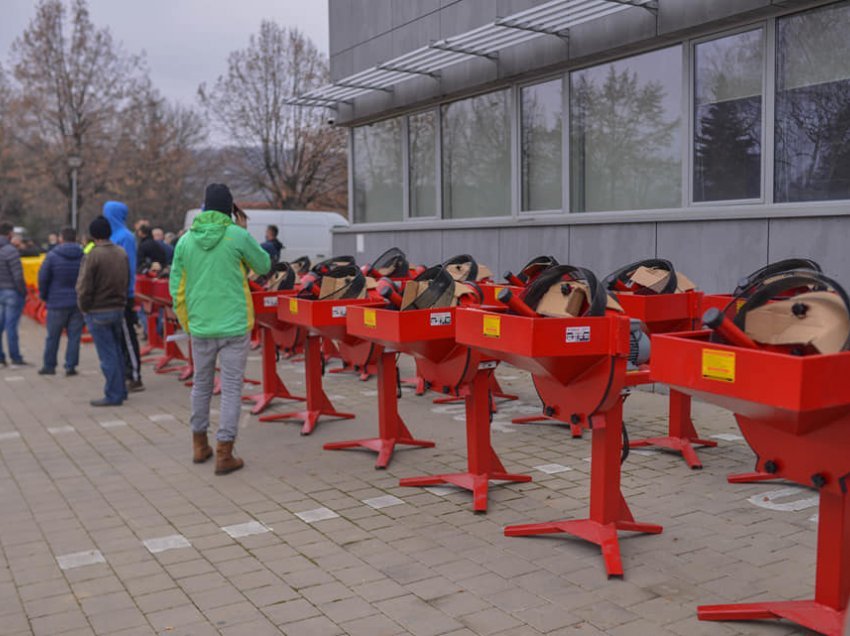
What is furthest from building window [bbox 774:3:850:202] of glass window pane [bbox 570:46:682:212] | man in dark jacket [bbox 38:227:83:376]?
man in dark jacket [bbox 38:227:83:376]

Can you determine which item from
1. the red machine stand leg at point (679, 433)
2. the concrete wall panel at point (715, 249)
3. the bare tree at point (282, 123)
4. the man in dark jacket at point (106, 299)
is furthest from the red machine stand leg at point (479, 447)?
the bare tree at point (282, 123)

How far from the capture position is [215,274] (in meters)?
5.62

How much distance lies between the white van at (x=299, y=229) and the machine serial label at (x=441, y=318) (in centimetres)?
1722

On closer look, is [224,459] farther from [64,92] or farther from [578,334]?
[64,92]

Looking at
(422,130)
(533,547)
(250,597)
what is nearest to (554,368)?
(533,547)

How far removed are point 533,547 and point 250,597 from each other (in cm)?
142

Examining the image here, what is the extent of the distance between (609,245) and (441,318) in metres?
4.71

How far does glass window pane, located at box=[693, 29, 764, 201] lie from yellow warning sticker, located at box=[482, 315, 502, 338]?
4.82 metres

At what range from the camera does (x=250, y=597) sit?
12.1ft

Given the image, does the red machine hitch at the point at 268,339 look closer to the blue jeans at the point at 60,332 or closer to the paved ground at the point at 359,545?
the paved ground at the point at 359,545

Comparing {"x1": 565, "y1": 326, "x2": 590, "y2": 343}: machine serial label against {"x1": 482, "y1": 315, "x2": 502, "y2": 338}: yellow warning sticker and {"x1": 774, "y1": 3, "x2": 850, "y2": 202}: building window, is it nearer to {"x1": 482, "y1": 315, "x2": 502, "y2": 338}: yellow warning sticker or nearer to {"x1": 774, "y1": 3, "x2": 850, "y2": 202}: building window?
{"x1": 482, "y1": 315, "x2": 502, "y2": 338}: yellow warning sticker

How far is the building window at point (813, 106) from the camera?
23.6ft

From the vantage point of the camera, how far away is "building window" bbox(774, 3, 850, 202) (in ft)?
23.6

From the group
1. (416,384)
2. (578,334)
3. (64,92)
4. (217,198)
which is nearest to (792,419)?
(578,334)
